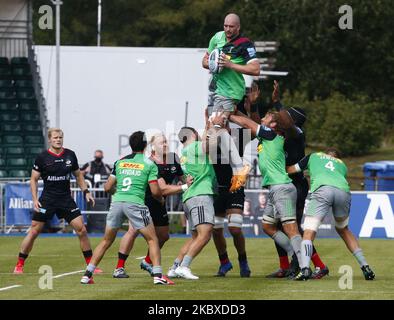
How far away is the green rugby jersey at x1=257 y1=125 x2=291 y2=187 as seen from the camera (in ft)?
57.8

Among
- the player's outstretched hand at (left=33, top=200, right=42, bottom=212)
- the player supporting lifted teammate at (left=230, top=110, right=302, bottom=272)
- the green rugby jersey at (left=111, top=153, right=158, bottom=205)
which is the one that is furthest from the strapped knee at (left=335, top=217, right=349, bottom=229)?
the player's outstretched hand at (left=33, top=200, right=42, bottom=212)

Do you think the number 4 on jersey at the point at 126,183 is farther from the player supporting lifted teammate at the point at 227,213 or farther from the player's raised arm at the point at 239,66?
the player's raised arm at the point at 239,66

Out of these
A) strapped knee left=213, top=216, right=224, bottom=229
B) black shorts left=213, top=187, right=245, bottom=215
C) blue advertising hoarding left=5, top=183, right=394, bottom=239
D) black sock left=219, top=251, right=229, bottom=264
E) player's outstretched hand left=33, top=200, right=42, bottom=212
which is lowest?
blue advertising hoarding left=5, top=183, right=394, bottom=239

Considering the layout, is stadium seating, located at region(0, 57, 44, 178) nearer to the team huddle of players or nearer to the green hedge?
the team huddle of players

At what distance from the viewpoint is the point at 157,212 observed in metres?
18.7

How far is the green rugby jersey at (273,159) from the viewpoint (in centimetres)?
1761

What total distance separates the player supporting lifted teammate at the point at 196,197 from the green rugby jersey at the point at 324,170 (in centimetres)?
136

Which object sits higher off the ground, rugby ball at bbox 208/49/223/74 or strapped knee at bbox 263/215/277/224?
rugby ball at bbox 208/49/223/74

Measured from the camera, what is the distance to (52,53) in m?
41.2

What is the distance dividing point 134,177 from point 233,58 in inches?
100

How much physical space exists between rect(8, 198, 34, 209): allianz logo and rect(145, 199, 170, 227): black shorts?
44.4 feet

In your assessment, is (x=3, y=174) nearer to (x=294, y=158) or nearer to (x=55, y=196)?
(x=55, y=196)

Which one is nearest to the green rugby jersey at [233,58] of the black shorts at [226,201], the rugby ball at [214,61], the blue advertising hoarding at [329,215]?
the rugby ball at [214,61]
